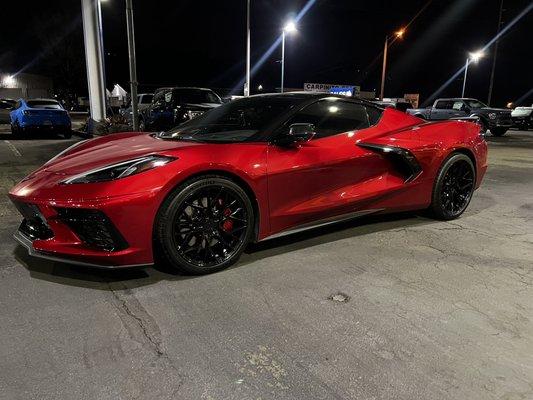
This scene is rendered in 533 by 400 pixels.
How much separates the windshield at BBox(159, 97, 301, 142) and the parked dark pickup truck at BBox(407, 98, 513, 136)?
54.9ft

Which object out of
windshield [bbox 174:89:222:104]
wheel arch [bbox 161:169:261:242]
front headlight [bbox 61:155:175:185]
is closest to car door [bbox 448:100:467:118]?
windshield [bbox 174:89:222:104]

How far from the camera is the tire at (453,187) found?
15.4 feet

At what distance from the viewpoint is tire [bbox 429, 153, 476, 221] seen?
4680 mm

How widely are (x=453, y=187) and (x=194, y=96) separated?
9830 mm

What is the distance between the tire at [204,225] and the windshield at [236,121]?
1.78 ft

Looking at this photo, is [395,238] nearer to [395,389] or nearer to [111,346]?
[395,389]

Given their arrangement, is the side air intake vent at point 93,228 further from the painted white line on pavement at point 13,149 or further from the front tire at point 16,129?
the front tire at point 16,129

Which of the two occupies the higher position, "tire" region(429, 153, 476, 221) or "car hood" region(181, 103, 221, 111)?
"car hood" region(181, 103, 221, 111)

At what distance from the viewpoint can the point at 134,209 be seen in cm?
294

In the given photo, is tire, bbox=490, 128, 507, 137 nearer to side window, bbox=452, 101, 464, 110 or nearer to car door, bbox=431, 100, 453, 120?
side window, bbox=452, 101, 464, 110

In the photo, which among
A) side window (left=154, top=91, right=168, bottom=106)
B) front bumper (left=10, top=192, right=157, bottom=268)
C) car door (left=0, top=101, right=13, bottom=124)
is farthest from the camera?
car door (left=0, top=101, right=13, bottom=124)

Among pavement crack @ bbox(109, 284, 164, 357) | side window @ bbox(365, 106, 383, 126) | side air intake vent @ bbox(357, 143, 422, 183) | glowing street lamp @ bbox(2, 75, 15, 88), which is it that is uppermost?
glowing street lamp @ bbox(2, 75, 15, 88)

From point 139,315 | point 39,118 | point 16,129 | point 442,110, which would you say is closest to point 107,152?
point 139,315

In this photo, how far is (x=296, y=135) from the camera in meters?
3.51
